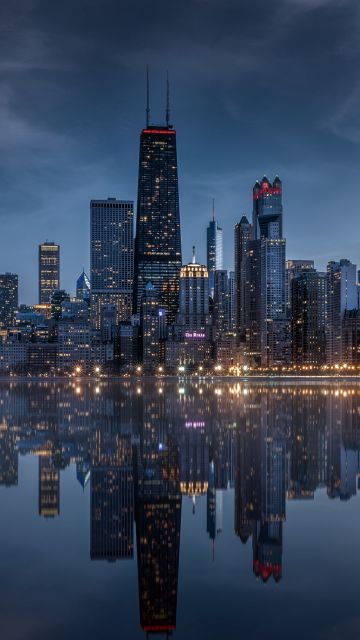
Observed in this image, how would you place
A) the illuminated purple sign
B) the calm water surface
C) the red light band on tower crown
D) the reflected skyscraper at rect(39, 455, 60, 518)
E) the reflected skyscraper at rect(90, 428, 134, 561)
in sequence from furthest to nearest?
the illuminated purple sign → the reflected skyscraper at rect(39, 455, 60, 518) → the reflected skyscraper at rect(90, 428, 134, 561) → the calm water surface → the red light band on tower crown

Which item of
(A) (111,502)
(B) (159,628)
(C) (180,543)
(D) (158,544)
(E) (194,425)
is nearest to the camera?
(B) (159,628)

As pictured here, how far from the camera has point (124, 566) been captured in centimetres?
1244

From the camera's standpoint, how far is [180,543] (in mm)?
13781

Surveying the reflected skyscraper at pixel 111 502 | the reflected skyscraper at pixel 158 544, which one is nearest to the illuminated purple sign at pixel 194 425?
the reflected skyscraper at pixel 111 502

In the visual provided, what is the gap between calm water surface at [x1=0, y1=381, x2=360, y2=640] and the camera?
33.8ft

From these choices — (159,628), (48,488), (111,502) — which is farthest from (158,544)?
(48,488)

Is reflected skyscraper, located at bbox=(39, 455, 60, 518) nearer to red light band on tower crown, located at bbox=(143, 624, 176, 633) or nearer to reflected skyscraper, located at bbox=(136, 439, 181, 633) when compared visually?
reflected skyscraper, located at bbox=(136, 439, 181, 633)

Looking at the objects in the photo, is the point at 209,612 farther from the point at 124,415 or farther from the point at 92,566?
the point at 124,415

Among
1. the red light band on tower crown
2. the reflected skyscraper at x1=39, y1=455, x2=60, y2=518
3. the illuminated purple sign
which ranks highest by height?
the red light band on tower crown

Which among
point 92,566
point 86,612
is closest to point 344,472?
point 92,566

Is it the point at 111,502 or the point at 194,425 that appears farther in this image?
the point at 194,425

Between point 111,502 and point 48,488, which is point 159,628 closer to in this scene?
point 111,502

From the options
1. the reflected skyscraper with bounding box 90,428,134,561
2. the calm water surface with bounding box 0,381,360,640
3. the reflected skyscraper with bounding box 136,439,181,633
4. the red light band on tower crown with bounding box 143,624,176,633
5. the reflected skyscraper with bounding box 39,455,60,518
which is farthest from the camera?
the reflected skyscraper with bounding box 39,455,60,518

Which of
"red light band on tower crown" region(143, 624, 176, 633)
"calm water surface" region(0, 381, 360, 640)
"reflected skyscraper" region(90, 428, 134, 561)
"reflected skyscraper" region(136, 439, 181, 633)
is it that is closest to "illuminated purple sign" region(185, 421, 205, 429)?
"reflected skyscraper" region(90, 428, 134, 561)
